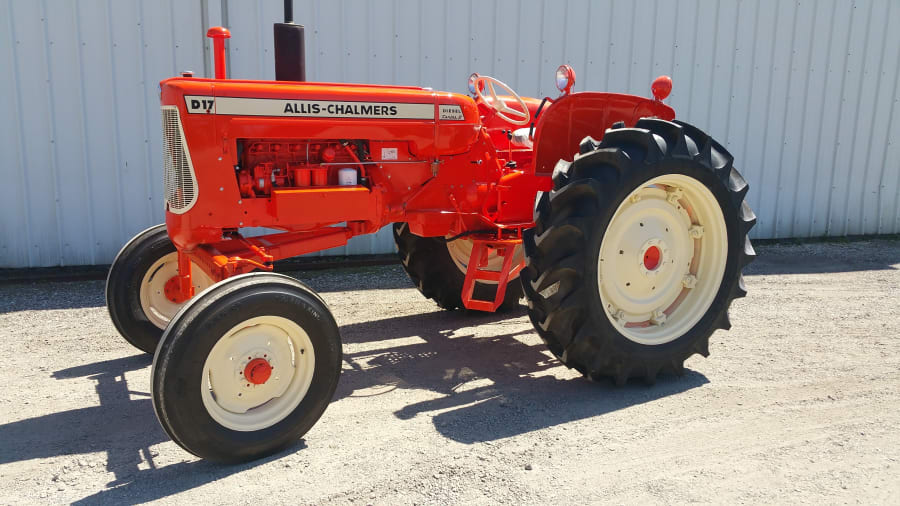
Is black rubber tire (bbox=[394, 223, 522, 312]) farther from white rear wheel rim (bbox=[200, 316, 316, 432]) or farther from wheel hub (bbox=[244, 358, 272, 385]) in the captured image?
wheel hub (bbox=[244, 358, 272, 385])

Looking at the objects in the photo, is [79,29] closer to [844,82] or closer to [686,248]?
[686,248]

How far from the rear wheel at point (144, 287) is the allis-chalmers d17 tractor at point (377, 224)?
1cm

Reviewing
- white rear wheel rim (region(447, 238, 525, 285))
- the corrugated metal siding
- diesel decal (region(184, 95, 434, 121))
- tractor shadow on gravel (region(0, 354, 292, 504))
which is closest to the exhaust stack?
diesel decal (region(184, 95, 434, 121))

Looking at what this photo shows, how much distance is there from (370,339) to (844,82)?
701 centimetres

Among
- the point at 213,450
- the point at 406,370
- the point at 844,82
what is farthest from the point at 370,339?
the point at 844,82

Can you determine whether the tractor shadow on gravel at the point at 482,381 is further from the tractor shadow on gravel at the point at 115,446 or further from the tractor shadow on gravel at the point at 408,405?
the tractor shadow on gravel at the point at 115,446

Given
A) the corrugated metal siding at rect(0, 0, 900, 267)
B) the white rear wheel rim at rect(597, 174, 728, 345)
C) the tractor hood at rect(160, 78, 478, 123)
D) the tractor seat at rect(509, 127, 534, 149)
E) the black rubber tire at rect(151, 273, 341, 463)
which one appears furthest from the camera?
the corrugated metal siding at rect(0, 0, 900, 267)

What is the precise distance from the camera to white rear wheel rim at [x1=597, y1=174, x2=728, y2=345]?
4.03 metres

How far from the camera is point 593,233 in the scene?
371 cm

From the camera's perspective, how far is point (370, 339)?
4.91 m

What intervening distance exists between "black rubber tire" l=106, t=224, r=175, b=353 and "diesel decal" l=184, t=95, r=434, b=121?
1252 mm

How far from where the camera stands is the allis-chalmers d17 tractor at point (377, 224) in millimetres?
3101

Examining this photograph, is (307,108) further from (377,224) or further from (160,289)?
→ (160,289)

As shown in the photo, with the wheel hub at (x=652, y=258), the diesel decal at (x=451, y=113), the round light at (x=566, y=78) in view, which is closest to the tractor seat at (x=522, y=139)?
the round light at (x=566, y=78)
